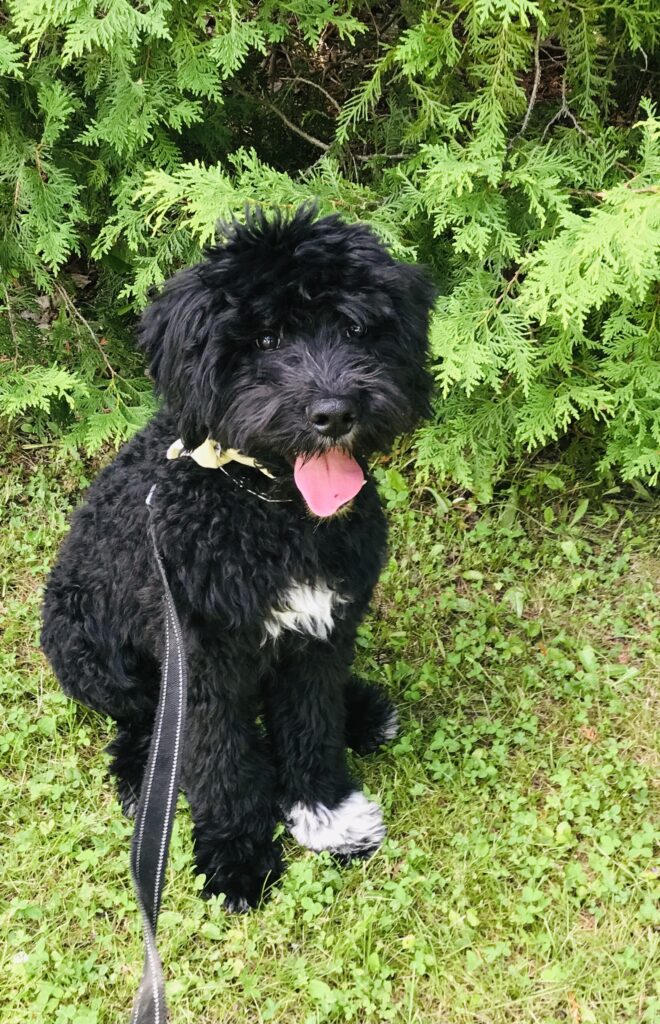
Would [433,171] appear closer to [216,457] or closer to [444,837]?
[216,457]

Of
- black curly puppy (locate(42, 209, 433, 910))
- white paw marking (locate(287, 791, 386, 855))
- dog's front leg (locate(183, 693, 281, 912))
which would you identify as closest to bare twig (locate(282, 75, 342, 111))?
black curly puppy (locate(42, 209, 433, 910))

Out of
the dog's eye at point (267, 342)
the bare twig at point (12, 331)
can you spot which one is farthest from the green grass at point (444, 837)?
the dog's eye at point (267, 342)

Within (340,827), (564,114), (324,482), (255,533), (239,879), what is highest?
(564,114)

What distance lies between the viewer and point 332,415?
1982 mm

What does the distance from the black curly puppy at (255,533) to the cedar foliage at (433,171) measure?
1.13m

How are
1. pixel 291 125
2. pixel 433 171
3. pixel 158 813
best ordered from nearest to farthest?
pixel 158 813, pixel 433 171, pixel 291 125

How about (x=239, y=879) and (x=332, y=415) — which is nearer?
(x=332, y=415)

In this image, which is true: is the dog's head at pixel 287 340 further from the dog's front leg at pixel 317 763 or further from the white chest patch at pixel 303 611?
the dog's front leg at pixel 317 763

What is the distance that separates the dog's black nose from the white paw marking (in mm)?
1359

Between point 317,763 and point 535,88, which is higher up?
point 535,88

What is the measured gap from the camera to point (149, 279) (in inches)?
147

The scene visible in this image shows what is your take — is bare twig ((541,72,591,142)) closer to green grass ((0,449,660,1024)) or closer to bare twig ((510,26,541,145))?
bare twig ((510,26,541,145))

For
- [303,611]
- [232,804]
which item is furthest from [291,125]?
[232,804]

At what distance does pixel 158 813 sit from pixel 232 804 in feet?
2.40
